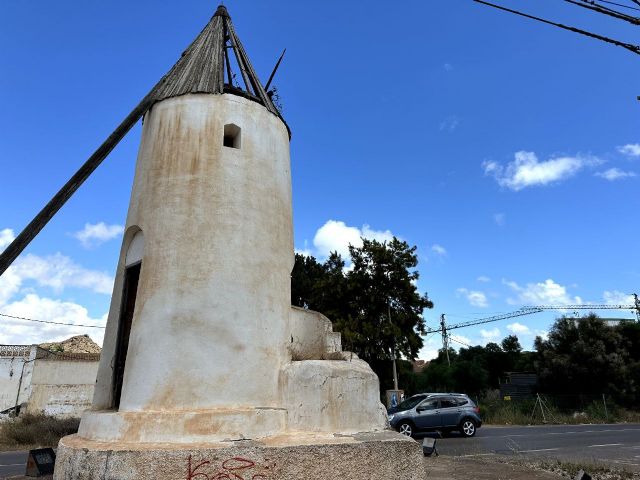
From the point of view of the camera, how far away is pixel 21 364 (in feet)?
88.7

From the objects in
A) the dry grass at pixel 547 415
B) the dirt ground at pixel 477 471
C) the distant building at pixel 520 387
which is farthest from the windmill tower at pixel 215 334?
→ the distant building at pixel 520 387

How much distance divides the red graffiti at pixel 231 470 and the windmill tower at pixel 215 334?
13mm

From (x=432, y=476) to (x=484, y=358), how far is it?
2055 inches

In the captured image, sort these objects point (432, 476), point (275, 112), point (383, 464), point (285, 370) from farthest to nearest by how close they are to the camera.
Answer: point (432, 476) → point (275, 112) → point (285, 370) → point (383, 464)

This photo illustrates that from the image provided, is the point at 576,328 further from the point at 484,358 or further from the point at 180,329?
the point at 180,329

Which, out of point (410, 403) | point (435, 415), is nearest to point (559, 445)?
point (435, 415)

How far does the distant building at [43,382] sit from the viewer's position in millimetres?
26328

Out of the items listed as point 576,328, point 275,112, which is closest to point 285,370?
point 275,112

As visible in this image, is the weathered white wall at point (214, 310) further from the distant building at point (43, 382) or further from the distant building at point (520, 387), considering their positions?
the distant building at point (520, 387)

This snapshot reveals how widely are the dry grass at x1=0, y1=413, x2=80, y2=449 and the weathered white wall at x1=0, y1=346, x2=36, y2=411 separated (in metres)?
2.55

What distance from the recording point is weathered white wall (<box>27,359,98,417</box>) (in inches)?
1038

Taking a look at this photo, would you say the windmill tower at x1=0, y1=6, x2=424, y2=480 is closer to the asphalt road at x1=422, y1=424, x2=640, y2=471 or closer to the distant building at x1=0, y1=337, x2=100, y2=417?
the asphalt road at x1=422, y1=424, x2=640, y2=471

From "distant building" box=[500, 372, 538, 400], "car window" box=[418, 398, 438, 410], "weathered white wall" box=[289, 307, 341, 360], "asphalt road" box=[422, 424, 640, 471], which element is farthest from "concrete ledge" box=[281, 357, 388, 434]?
"distant building" box=[500, 372, 538, 400]

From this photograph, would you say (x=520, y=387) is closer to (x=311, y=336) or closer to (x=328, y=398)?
(x=311, y=336)
